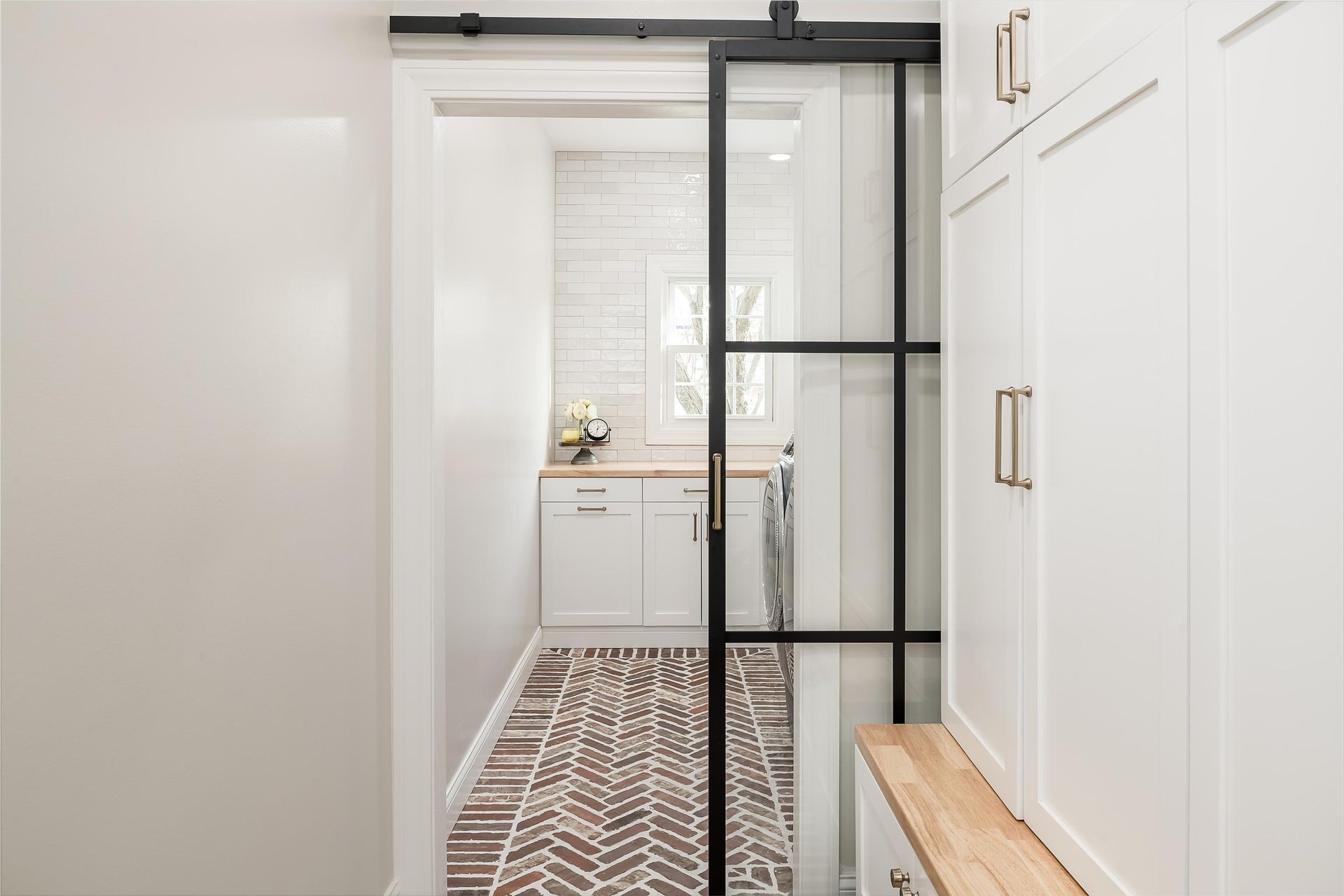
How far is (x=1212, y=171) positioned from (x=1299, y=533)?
392 millimetres

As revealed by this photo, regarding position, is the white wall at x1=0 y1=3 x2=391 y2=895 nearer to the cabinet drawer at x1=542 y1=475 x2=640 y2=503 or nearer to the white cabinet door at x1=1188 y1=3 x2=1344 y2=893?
the white cabinet door at x1=1188 y1=3 x2=1344 y2=893

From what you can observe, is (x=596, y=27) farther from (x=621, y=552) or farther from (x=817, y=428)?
(x=621, y=552)

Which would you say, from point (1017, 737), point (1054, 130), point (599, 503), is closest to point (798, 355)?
point (1054, 130)

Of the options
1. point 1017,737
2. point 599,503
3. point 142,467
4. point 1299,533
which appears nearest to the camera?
point 1299,533

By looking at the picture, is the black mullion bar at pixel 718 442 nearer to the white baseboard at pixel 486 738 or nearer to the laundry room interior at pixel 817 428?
the laundry room interior at pixel 817 428

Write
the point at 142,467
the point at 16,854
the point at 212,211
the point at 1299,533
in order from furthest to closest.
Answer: the point at 212,211, the point at 142,467, the point at 16,854, the point at 1299,533

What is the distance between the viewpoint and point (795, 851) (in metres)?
1.74

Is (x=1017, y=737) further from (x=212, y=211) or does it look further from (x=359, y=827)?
(x=212, y=211)

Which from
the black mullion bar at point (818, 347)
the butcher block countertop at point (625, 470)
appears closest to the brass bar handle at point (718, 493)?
the black mullion bar at point (818, 347)

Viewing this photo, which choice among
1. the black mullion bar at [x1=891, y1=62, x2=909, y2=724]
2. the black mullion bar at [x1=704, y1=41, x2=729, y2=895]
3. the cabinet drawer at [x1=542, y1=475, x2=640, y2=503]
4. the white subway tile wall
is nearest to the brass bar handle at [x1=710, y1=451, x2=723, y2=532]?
the black mullion bar at [x1=704, y1=41, x2=729, y2=895]

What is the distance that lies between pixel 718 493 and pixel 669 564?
249 cm

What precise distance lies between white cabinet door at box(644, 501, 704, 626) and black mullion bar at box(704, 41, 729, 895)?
234cm

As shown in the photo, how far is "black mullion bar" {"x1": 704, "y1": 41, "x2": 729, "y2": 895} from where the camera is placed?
166 centimetres

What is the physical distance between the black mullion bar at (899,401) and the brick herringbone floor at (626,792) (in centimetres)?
30
